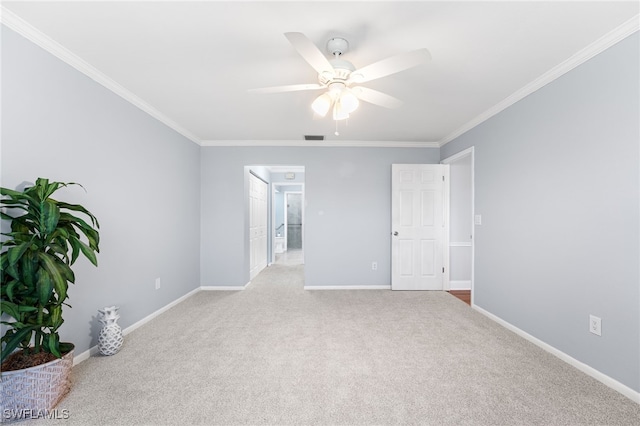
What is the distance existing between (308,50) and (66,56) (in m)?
1.94

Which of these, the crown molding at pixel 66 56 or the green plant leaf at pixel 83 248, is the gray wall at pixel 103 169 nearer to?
the crown molding at pixel 66 56

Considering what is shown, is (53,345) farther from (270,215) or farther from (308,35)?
(270,215)

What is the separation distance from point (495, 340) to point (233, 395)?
7.76 ft

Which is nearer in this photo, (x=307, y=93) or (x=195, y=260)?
(x=307, y=93)

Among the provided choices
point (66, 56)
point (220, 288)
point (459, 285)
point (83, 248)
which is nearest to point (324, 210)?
point (220, 288)

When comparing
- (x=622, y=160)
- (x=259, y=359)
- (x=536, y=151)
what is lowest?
(x=259, y=359)

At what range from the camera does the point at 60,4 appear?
1.62 metres

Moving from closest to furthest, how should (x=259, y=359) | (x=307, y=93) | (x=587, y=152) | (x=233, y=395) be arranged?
1. (x=233, y=395)
2. (x=587, y=152)
3. (x=259, y=359)
4. (x=307, y=93)

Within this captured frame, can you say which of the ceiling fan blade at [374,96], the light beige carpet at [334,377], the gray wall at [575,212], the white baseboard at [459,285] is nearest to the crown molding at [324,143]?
the gray wall at [575,212]

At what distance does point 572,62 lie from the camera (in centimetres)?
212

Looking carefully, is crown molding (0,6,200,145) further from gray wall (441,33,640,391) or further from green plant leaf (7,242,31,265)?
gray wall (441,33,640,391)

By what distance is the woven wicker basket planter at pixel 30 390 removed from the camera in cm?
152

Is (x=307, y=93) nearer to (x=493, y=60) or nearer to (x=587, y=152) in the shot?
(x=493, y=60)

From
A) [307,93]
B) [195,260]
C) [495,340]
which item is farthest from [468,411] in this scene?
[195,260]
